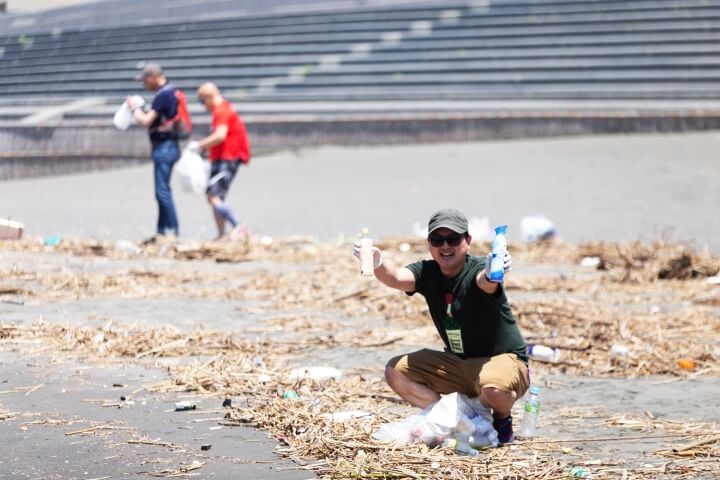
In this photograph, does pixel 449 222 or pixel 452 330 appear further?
pixel 452 330

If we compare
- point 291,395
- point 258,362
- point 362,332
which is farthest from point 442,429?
point 362,332

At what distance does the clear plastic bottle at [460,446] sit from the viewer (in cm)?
522

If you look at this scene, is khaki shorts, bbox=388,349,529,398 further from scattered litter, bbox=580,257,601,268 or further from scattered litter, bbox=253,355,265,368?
scattered litter, bbox=580,257,601,268

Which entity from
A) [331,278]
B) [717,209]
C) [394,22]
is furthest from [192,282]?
[394,22]

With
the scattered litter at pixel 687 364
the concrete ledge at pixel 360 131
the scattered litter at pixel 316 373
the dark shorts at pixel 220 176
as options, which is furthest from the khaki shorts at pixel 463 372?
the concrete ledge at pixel 360 131

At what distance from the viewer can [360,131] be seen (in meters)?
21.0

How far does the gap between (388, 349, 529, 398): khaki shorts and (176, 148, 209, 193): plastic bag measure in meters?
7.41

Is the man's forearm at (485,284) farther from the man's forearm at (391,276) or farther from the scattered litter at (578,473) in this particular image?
the scattered litter at (578,473)

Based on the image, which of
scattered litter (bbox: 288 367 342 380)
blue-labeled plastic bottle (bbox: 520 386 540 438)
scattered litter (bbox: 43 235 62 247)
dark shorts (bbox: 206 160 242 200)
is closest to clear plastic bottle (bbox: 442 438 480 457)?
blue-labeled plastic bottle (bbox: 520 386 540 438)

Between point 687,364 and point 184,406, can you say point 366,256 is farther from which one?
point 687,364

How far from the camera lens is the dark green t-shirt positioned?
5504mm

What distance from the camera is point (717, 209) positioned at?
15.7 m

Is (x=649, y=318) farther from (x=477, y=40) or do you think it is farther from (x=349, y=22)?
(x=349, y=22)

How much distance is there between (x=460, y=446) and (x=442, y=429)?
0.41ft
